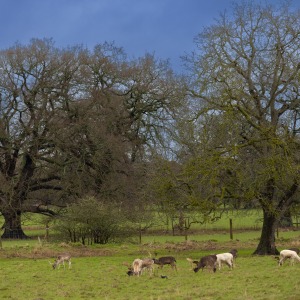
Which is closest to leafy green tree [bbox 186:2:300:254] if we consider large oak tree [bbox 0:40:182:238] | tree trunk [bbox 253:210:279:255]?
tree trunk [bbox 253:210:279:255]

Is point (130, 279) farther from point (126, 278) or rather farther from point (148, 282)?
point (148, 282)

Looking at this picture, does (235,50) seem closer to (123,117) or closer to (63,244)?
(63,244)

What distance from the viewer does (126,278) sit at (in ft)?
63.8

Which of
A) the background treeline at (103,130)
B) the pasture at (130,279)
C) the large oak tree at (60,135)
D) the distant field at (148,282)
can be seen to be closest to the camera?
the distant field at (148,282)

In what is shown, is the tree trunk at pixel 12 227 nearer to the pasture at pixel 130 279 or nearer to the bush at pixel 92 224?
the bush at pixel 92 224

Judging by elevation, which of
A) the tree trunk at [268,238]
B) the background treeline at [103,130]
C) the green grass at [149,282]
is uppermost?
the background treeline at [103,130]

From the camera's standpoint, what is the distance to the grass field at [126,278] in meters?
15.5

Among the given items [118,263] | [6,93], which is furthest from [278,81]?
[6,93]

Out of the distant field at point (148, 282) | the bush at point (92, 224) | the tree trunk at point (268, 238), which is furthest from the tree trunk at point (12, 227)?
the tree trunk at point (268, 238)

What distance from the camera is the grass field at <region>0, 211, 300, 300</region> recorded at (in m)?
15.5

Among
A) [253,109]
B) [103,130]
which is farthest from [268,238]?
[103,130]

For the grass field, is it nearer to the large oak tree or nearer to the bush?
the bush

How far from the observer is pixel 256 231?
43.8 metres

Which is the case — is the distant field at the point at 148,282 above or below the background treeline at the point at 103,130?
below
